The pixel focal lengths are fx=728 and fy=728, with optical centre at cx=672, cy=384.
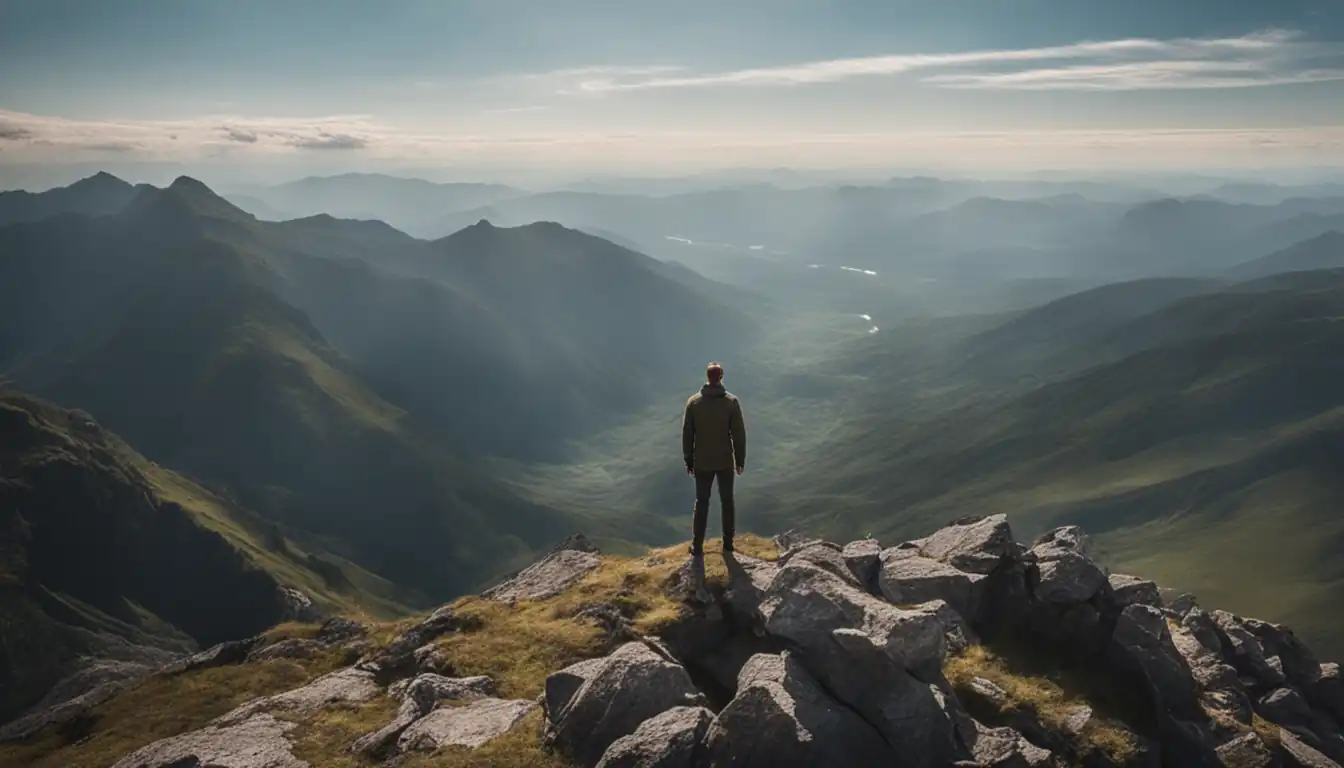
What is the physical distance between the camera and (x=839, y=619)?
22.4 m

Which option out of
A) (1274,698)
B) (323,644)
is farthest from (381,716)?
(1274,698)

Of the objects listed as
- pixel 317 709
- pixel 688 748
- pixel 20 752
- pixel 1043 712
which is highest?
pixel 688 748

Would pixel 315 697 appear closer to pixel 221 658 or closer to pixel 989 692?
pixel 221 658

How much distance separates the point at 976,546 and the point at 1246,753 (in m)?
11.5

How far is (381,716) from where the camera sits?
25703 millimetres

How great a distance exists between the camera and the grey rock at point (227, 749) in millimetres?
23016

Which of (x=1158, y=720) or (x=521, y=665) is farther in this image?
(x=521, y=665)

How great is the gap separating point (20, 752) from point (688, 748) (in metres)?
30.3

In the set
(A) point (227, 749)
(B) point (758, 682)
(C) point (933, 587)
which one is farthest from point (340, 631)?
(C) point (933, 587)

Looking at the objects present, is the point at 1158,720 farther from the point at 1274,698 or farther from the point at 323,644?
the point at 323,644

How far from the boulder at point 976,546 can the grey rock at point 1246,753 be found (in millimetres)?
9465

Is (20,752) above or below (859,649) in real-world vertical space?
below

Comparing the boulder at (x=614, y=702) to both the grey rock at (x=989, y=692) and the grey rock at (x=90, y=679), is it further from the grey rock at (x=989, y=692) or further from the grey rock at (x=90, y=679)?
the grey rock at (x=90, y=679)

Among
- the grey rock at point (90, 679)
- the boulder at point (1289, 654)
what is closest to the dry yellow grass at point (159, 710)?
the grey rock at point (90, 679)
